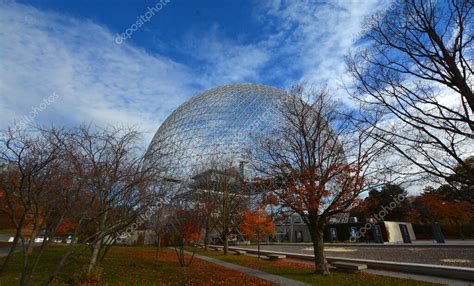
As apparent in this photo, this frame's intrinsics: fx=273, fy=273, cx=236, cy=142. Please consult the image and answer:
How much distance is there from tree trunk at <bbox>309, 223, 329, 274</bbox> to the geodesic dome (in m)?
19.0

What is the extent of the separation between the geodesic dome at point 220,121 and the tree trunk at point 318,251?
19.0 meters

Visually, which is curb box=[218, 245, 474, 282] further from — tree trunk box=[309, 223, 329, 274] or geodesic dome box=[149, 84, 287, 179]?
geodesic dome box=[149, 84, 287, 179]

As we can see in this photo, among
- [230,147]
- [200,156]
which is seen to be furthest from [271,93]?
[200,156]

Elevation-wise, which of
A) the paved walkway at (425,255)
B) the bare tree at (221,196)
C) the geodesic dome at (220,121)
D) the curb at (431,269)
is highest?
the geodesic dome at (220,121)

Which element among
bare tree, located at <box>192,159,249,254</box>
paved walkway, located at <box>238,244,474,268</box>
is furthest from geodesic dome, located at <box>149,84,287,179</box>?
paved walkway, located at <box>238,244,474,268</box>

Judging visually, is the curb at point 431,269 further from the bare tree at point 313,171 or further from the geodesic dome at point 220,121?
the geodesic dome at point 220,121

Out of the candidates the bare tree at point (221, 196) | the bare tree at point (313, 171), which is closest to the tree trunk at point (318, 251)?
the bare tree at point (313, 171)

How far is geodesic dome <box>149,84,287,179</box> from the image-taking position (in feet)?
115

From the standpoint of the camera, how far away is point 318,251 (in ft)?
39.0

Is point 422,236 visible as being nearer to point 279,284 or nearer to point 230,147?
point 230,147

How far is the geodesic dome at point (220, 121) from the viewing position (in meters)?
35.0

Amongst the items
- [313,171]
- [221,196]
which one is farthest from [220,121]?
[313,171]

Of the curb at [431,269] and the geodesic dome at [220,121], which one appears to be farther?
the geodesic dome at [220,121]

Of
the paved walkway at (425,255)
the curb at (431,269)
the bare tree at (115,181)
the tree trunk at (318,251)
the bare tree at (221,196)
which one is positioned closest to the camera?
the bare tree at (115,181)
